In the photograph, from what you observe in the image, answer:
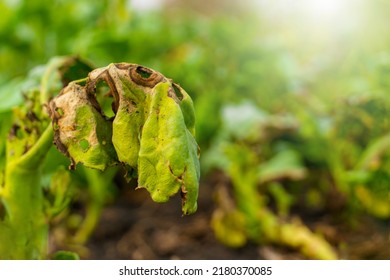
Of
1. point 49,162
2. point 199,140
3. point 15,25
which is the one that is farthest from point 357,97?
point 15,25

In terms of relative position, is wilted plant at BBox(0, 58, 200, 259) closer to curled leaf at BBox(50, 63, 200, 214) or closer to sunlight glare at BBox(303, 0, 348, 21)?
curled leaf at BBox(50, 63, 200, 214)

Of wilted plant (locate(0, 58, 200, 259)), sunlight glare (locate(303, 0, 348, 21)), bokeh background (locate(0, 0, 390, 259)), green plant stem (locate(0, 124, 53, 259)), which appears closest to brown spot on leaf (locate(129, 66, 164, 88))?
wilted plant (locate(0, 58, 200, 259))

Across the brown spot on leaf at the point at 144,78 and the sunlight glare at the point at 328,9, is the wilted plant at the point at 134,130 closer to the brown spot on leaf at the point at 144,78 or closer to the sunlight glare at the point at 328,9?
the brown spot on leaf at the point at 144,78

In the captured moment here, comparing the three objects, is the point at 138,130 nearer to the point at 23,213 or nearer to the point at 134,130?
the point at 134,130

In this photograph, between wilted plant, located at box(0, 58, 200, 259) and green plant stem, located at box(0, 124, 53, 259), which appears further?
green plant stem, located at box(0, 124, 53, 259)

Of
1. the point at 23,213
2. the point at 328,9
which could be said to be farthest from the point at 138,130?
the point at 328,9

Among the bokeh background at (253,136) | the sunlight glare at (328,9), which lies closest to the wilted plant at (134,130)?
the bokeh background at (253,136)

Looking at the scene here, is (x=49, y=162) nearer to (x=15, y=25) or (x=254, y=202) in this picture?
(x=254, y=202)
